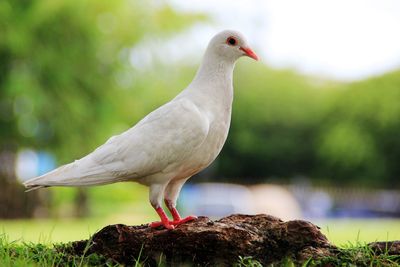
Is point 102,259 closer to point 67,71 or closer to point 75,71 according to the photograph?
point 67,71

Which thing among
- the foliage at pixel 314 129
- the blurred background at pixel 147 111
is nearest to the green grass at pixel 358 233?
the blurred background at pixel 147 111

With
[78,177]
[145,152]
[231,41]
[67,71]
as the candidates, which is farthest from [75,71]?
[145,152]

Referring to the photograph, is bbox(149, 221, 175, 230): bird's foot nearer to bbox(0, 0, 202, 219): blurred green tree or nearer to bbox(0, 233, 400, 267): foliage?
bbox(0, 233, 400, 267): foliage

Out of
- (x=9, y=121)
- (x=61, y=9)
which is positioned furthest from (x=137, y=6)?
(x=9, y=121)

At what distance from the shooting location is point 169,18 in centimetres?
2242

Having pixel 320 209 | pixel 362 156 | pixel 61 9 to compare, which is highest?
pixel 61 9

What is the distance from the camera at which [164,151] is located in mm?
4930

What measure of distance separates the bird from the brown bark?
7.6 inches

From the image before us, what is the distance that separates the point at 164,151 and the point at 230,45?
1126 mm

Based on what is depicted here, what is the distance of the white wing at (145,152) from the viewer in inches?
194

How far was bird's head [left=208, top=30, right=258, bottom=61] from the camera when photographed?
210 inches

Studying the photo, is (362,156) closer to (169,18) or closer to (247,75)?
(247,75)

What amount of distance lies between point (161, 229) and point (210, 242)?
492 mm

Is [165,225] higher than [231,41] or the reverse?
the reverse
